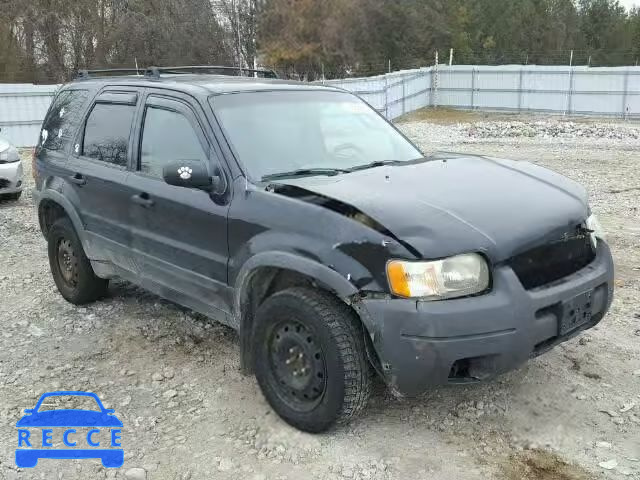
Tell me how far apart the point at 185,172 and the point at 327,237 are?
1006 millimetres

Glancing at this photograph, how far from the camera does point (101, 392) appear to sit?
4.13 m

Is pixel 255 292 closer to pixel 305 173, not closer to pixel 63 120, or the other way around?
pixel 305 173

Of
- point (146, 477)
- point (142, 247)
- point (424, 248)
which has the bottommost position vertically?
point (146, 477)

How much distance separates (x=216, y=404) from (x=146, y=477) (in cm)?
74

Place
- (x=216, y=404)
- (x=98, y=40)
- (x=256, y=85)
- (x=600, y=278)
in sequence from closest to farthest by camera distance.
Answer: (x=600, y=278) → (x=216, y=404) → (x=256, y=85) → (x=98, y=40)

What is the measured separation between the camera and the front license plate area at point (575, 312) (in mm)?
3311

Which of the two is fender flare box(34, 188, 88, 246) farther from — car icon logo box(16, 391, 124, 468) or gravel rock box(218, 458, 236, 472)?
gravel rock box(218, 458, 236, 472)

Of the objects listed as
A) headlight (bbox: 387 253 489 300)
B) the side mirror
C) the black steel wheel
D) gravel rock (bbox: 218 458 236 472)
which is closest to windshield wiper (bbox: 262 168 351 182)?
the side mirror

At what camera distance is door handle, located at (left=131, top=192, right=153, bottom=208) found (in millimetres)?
4320

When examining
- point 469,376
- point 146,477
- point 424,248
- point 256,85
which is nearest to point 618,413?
point 469,376

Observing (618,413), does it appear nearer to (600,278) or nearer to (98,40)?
(600,278)

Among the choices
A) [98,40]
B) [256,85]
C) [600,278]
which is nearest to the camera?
[600,278]

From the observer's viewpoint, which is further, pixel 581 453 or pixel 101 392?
pixel 101 392

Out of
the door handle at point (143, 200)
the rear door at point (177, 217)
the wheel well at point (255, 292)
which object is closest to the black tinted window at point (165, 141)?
the rear door at point (177, 217)
